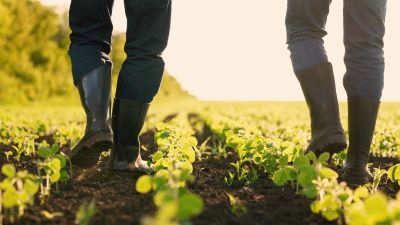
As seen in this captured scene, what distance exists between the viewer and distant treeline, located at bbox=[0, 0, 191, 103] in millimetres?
26391

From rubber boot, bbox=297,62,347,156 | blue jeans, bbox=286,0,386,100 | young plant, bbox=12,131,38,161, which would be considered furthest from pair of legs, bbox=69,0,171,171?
young plant, bbox=12,131,38,161

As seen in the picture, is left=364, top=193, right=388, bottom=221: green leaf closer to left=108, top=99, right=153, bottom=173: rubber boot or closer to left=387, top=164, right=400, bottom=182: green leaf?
left=387, top=164, right=400, bottom=182: green leaf

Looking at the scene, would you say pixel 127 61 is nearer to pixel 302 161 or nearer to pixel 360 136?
pixel 302 161

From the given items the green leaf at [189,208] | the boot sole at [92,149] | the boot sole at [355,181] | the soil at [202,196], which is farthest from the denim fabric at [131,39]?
the green leaf at [189,208]

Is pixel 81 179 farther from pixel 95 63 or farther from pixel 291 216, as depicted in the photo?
pixel 291 216

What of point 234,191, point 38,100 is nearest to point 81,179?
point 234,191

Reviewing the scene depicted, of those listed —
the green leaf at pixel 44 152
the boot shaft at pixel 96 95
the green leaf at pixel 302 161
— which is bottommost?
the green leaf at pixel 44 152

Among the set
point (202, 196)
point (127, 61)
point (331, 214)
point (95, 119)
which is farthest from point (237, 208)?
point (127, 61)

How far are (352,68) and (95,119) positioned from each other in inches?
60.3

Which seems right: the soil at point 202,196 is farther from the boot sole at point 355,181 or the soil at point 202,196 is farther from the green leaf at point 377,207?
the green leaf at point 377,207

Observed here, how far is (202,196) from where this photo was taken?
2662mm

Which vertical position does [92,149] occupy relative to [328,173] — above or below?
below

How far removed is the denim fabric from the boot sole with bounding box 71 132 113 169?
0.37m

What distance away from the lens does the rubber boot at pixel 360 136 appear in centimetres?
304
